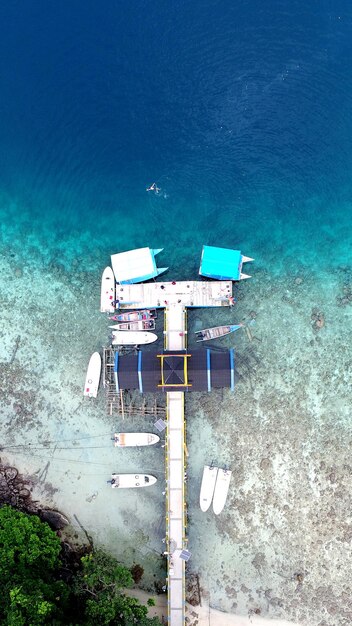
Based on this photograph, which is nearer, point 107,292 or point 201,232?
point 107,292

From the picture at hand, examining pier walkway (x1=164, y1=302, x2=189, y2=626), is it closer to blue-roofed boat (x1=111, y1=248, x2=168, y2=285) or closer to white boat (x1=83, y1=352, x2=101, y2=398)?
white boat (x1=83, y1=352, x2=101, y2=398)

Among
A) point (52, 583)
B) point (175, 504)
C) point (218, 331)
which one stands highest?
point (218, 331)

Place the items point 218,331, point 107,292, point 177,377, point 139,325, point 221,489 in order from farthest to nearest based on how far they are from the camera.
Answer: point 107,292 → point 139,325 → point 218,331 → point 221,489 → point 177,377

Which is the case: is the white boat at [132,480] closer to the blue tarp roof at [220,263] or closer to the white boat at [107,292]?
the white boat at [107,292]

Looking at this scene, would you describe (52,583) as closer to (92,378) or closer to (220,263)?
(92,378)

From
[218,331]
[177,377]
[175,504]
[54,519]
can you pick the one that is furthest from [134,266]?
[54,519]

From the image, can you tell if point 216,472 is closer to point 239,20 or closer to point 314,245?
point 314,245
